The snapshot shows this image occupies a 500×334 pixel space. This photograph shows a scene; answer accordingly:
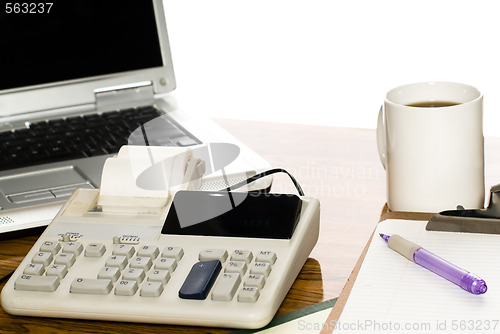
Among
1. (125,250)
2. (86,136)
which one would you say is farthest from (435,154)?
(86,136)

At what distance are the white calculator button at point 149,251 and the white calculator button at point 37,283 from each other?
71 millimetres

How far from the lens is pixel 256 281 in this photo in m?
0.54

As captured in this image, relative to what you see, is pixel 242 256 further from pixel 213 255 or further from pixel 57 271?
pixel 57 271

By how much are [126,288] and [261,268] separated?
0.11 meters

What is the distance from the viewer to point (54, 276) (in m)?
0.58

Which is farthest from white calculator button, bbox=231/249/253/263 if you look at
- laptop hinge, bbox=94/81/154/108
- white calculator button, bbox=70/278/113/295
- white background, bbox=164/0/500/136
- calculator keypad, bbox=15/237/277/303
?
white background, bbox=164/0/500/136

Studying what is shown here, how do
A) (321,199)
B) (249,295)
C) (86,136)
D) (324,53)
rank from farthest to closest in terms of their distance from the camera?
1. (324,53)
2. (86,136)
3. (321,199)
4. (249,295)

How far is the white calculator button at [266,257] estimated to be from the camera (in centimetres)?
57

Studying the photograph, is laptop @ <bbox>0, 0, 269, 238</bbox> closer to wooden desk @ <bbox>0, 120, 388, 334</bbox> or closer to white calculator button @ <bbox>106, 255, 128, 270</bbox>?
wooden desk @ <bbox>0, 120, 388, 334</bbox>

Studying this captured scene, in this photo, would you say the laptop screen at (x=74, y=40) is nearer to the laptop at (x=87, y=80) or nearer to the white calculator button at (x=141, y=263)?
the laptop at (x=87, y=80)

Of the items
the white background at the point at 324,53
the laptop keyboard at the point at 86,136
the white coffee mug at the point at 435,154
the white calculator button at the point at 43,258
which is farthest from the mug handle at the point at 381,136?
the white background at the point at 324,53

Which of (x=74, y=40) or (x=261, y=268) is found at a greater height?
(x=74, y=40)

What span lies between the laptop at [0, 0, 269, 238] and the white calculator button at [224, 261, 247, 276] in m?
0.33

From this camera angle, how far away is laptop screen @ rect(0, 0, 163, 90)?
95 centimetres
